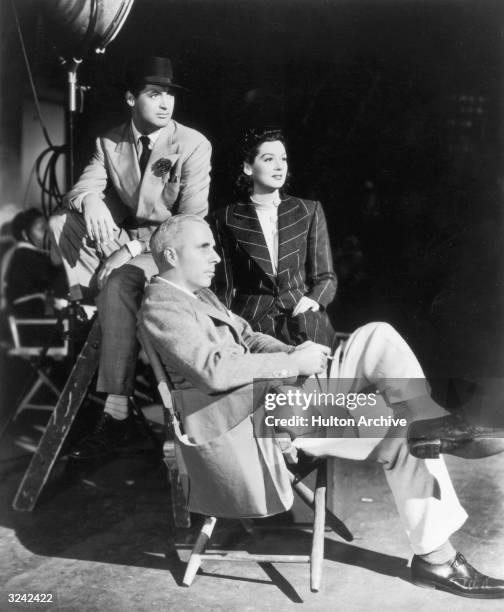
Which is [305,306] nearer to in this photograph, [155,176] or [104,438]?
[155,176]

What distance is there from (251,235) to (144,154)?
73cm

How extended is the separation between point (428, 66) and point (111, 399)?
3.00 meters

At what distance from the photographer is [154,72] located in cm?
368

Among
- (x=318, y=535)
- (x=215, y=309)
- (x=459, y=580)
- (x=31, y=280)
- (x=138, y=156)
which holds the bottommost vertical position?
(x=459, y=580)

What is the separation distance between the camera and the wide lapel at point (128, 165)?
3.77m

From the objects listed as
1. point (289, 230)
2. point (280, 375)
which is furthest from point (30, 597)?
point (289, 230)

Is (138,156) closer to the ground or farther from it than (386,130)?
closer to the ground

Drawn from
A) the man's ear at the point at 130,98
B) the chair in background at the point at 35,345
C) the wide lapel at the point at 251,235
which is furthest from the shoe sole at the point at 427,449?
the chair in background at the point at 35,345

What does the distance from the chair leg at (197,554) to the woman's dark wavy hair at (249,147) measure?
5.72 feet

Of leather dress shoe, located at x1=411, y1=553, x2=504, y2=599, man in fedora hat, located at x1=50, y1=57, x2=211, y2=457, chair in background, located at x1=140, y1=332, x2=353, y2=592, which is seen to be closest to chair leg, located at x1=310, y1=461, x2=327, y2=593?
chair in background, located at x1=140, y1=332, x2=353, y2=592

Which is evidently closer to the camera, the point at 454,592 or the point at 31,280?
the point at 454,592

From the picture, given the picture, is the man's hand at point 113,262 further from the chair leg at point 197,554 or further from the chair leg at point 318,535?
the chair leg at point 318,535

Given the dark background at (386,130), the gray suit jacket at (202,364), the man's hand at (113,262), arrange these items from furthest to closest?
the dark background at (386,130) < the man's hand at (113,262) < the gray suit jacket at (202,364)

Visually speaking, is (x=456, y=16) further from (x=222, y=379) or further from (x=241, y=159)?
(x=222, y=379)
